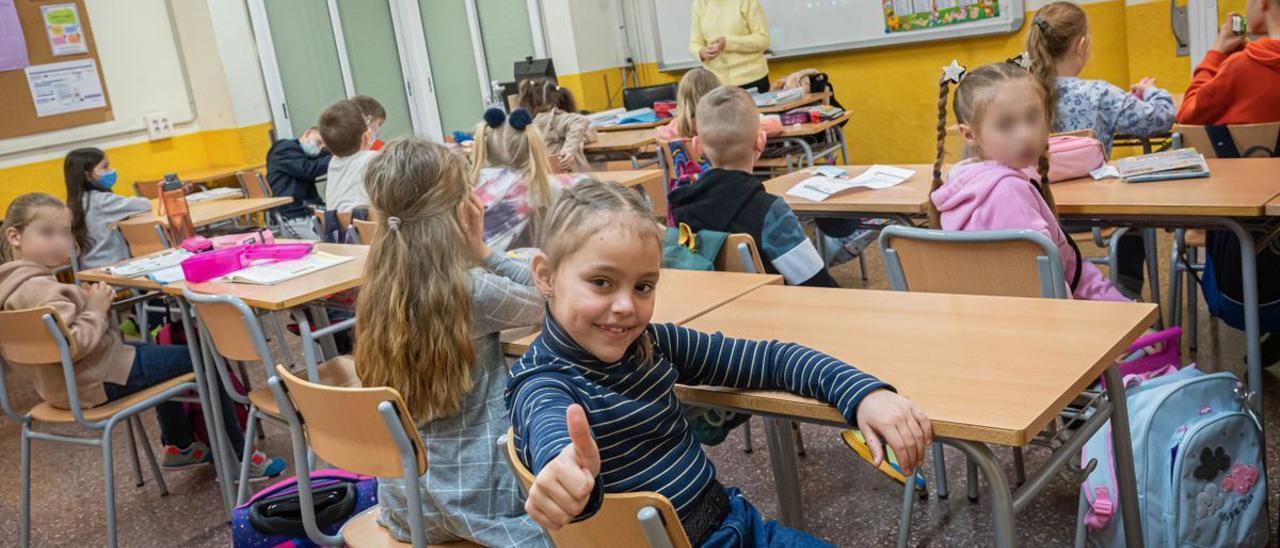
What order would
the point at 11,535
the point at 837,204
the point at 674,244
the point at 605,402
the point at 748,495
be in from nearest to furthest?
the point at 605,402 → the point at 674,244 → the point at 748,495 → the point at 837,204 → the point at 11,535

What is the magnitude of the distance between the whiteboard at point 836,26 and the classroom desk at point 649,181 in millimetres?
2597

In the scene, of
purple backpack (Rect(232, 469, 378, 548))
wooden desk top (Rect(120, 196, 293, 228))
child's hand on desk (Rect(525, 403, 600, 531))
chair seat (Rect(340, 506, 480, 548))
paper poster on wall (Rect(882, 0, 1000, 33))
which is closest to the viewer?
child's hand on desk (Rect(525, 403, 600, 531))

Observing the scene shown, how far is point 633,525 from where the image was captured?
113 cm

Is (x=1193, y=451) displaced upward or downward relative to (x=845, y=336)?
downward

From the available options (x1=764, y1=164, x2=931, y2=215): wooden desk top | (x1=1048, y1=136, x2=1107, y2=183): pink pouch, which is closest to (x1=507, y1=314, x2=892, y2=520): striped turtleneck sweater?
(x1=764, y1=164, x2=931, y2=215): wooden desk top

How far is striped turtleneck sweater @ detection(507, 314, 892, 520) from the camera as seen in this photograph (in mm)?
1393

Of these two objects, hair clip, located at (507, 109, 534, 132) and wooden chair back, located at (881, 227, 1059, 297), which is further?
hair clip, located at (507, 109, 534, 132)

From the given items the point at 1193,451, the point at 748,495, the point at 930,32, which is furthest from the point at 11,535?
the point at 930,32

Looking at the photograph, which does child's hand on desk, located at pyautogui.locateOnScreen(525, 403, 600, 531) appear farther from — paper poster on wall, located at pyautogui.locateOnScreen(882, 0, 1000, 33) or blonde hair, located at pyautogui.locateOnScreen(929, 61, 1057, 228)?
paper poster on wall, located at pyautogui.locateOnScreen(882, 0, 1000, 33)

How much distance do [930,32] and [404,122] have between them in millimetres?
4757

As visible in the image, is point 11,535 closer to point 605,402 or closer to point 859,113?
point 605,402

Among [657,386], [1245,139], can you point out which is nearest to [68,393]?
[657,386]

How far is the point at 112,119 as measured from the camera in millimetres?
7309

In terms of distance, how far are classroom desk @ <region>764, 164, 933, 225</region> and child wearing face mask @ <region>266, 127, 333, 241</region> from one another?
10.9 feet
